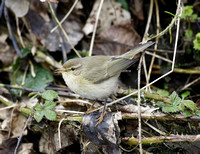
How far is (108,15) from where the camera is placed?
483cm

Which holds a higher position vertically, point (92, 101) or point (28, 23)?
point (28, 23)

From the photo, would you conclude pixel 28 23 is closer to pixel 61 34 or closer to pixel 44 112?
pixel 61 34

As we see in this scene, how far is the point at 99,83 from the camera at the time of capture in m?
3.43

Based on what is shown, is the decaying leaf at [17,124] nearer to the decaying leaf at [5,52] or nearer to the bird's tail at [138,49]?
the decaying leaf at [5,52]

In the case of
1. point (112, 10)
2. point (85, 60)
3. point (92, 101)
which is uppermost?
point (112, 10)

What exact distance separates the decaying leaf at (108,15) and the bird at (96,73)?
1357 millimetres

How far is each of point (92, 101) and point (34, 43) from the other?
1719mm

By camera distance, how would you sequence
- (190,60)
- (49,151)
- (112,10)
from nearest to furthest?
(49,151)
(190,60)
(112,10)

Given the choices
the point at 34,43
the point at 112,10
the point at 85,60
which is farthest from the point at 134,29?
the point at 34,43

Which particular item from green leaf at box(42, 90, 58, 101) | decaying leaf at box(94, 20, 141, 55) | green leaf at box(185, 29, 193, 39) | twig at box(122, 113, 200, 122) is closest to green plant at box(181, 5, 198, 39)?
green leaf at box(185, 29, 193, 39)

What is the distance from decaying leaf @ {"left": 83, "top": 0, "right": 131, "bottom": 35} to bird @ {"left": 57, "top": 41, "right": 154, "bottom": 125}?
53.4 inches

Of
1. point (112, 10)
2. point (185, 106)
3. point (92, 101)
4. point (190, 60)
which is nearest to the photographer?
point (185, 106)

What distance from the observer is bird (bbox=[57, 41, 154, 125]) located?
3311 mm

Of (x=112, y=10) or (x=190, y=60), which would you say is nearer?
(x=190, y=60)
